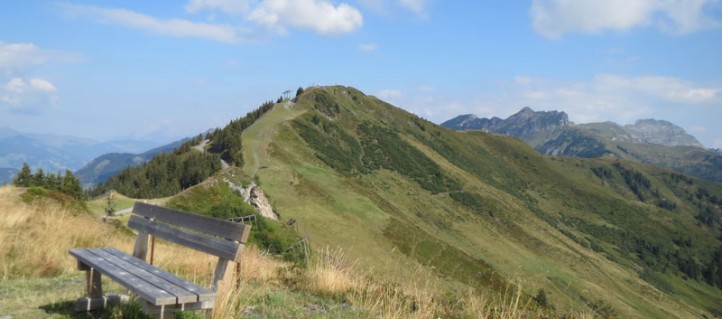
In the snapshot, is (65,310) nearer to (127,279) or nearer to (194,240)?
(127,279)

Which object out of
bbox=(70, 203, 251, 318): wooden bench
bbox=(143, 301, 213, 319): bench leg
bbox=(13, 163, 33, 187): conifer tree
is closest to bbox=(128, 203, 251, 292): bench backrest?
bbox=(70, 203, 251, 318): wooden bench

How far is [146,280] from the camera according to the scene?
5.28 metres

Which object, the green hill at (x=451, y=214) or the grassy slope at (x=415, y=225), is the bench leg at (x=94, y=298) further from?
the grassy slope at (x=415, y=225)

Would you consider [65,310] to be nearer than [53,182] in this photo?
Yes

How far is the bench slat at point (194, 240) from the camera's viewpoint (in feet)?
18.5

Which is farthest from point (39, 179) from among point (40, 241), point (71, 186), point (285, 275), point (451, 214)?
point (451, 214)

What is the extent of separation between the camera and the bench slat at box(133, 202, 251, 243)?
5637 millimetres

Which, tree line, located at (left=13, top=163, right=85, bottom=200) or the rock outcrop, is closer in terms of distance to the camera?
tree line, located at (left=13, top=163, right=85, bottom=200)

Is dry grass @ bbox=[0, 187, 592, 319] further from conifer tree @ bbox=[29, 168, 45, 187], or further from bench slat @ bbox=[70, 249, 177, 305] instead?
conifer tree @ bbox=[29, 168, 45, 187]

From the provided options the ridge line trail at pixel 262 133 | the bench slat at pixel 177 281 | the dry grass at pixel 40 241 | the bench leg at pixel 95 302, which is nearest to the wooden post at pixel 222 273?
the bench slat at pixel 177 281

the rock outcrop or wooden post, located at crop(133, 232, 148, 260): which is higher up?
wooden post, located at crop(133, 232, 148, 260)

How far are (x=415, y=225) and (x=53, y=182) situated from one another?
1534 inches

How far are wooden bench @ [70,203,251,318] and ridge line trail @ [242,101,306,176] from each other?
1929 inches

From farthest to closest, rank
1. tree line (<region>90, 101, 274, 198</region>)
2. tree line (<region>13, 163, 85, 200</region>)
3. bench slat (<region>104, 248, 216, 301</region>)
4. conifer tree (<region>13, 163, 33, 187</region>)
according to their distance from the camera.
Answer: tree line (<region>90, 101, 274, 198</region>)
conifer tree (<region>13, 163, 33, 187</region>)
tree line (<region>13, 163, 85, 200</region>)
bench slat (<region>104, 248, 216, 301</region>)
